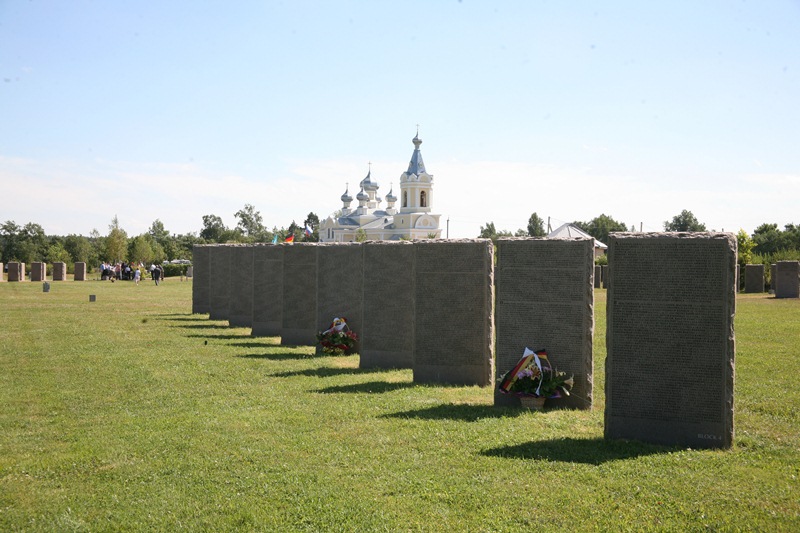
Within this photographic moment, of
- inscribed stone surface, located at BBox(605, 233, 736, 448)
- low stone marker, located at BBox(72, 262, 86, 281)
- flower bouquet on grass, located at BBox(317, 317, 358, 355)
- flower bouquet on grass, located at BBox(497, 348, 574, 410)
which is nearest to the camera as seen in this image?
inscribed stone surface, located at BBox(605, 233, 736, 448)

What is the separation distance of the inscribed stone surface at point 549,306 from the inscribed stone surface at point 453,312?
1.29m

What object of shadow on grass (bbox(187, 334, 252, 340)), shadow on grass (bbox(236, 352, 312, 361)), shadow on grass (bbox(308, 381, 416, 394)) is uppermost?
shadow on grass (bbox(187, 334, 252, 340))

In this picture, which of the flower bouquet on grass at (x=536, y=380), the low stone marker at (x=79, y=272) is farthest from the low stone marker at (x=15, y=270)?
the flower bouquet on grass at (x=536, y=380)

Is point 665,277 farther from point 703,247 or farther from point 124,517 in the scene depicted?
point 124,517

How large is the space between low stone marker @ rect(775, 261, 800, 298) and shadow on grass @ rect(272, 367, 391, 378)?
81.6ft

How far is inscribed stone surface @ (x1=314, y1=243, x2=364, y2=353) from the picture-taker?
1622 centimetres

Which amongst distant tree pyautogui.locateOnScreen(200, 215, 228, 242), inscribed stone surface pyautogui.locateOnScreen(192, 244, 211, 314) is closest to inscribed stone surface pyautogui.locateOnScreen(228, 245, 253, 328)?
inscribed stone surface pyautogui.locateOnScreen(192, 244, 211, 314)

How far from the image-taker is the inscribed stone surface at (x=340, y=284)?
1622 cm

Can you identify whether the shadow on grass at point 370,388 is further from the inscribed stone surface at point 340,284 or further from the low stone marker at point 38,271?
the low stone marker at point 38,271

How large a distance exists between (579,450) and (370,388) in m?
4.45

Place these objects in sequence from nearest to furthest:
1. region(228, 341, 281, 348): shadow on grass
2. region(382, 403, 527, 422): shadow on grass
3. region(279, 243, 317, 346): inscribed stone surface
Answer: region(382, 403, 527, 422): shadow on grass
region(228, 341, 281, 348): shadow on grass
region(279, 243, 317, 346): inscribed stone surface

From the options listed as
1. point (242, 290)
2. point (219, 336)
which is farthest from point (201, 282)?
point (219, 336)

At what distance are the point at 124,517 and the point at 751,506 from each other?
492 cm

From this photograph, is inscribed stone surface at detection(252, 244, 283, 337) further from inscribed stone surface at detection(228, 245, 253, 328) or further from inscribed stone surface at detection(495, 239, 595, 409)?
inscribed stone surface at detection(495, 239, 595, 409)
